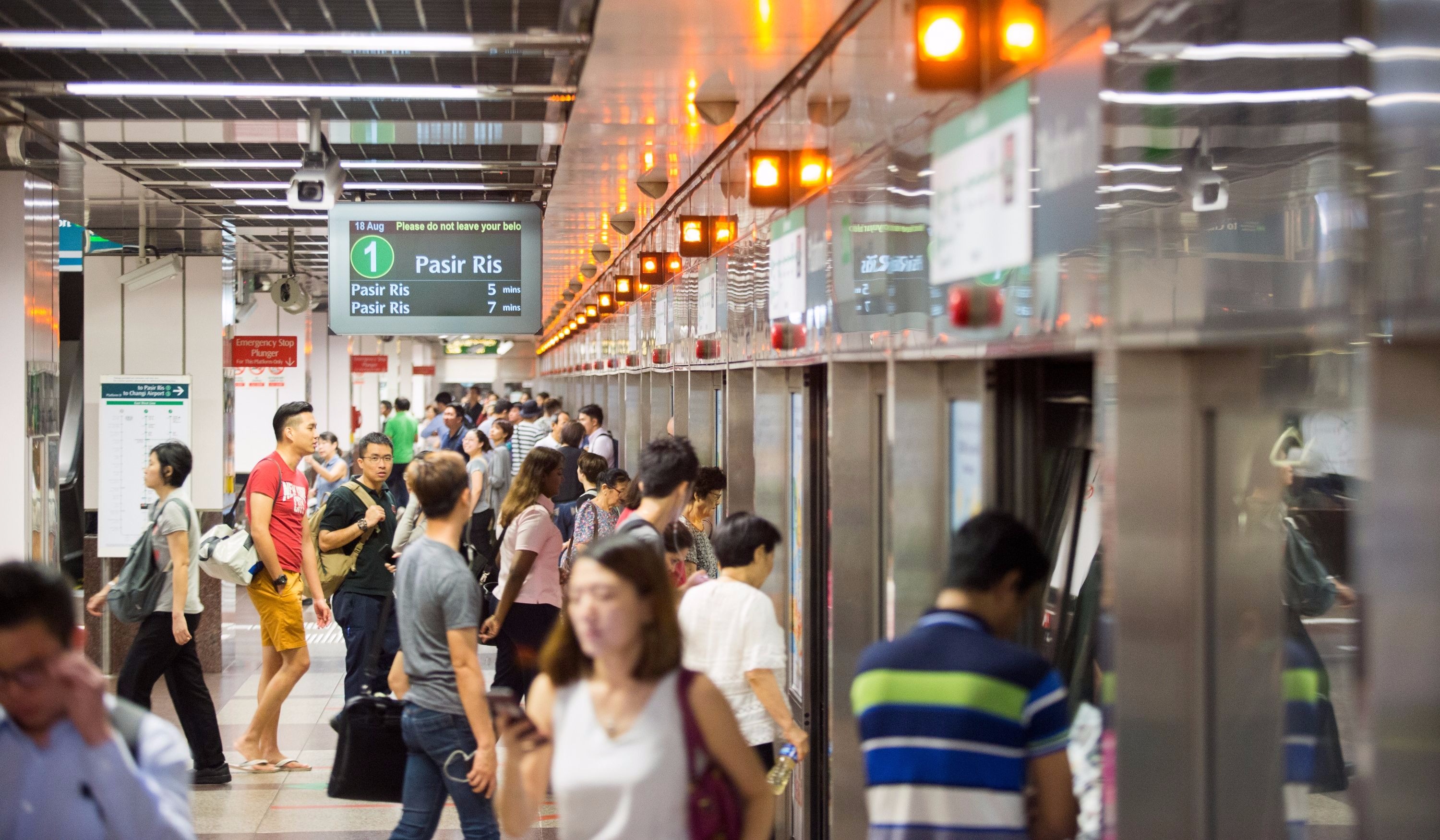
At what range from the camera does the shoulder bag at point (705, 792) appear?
8.58ft

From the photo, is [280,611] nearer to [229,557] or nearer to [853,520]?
[229,557]

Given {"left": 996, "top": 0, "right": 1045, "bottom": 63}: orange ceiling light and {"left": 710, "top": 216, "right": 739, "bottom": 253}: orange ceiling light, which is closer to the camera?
{"left": 996, "top": 0, "right": 1045, "bottom": 63}: orange ceiling light

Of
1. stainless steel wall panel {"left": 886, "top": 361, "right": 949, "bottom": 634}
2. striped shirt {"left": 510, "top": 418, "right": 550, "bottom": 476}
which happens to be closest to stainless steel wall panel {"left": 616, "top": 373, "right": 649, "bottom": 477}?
striped shirt {"left": 510, "top": 418, "right": 550, "bottom": 476}

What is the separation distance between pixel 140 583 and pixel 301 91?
240 centimetres

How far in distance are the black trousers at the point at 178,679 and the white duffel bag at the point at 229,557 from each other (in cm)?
34

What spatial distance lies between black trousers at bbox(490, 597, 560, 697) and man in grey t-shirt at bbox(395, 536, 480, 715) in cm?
182

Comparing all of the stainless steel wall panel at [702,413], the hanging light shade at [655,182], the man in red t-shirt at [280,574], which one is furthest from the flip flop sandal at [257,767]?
the hanging light shade at [655,182]

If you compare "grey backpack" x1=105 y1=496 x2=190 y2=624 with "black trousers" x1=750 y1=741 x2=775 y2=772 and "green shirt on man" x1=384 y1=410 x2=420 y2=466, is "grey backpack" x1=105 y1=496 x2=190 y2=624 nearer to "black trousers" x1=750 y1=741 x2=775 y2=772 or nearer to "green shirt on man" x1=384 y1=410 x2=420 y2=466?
"black trousers" x1=750 y1=741 x2=775 y2=772

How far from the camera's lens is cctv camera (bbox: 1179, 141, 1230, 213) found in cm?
449

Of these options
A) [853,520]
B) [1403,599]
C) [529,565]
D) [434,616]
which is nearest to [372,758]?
[434,616]

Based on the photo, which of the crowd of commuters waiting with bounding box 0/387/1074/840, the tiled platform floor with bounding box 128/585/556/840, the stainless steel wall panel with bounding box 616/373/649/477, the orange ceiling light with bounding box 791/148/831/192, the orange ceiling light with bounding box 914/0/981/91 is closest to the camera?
the crowd of commuters waiting with bounding box 0/387/1074/840

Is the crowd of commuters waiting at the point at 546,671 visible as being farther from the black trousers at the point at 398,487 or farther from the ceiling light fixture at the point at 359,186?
the black trousers at the point at 398,487

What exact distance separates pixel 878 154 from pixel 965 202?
934mm

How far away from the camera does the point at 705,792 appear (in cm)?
262
